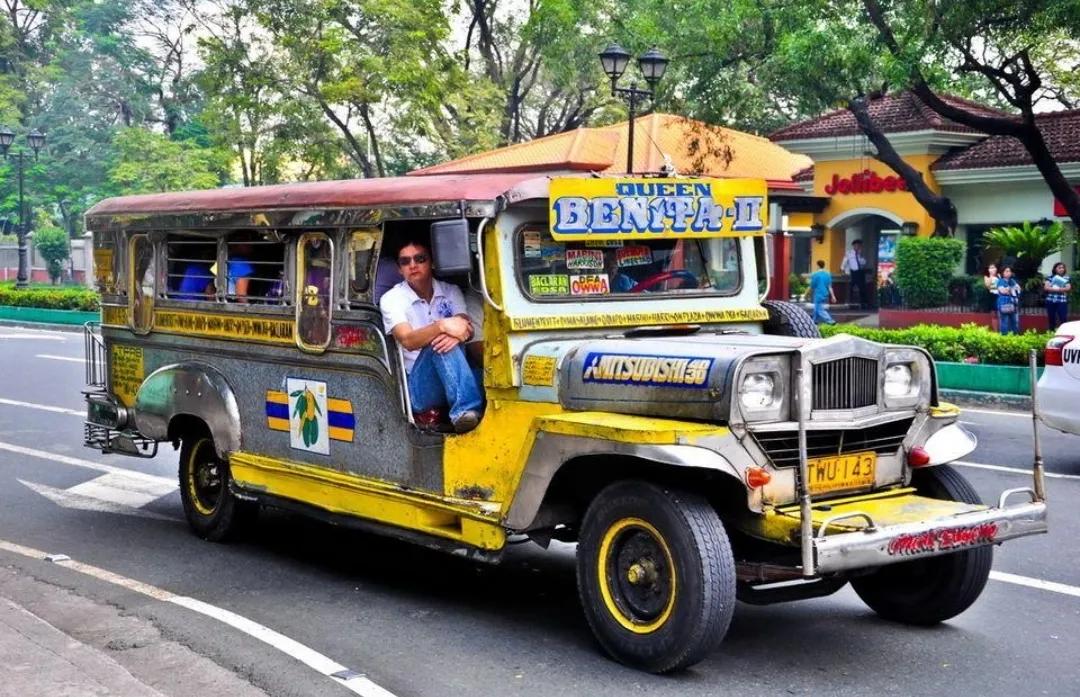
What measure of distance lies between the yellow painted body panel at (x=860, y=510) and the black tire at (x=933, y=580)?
0.64 ft

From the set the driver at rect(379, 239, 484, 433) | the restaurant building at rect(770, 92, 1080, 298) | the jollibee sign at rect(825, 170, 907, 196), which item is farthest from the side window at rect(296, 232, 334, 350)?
the jollibee sign at rect(825, 170, 907, 196)

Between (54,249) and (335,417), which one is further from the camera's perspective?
(54,249)

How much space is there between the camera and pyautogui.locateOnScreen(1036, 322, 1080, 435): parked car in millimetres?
11195

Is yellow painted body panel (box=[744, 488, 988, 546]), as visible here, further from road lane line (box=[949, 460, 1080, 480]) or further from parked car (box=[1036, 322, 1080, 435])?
parked car (box=[1036, 322, 1080, 435])

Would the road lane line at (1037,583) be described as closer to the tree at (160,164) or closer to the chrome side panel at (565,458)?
the chrome side panel at (565,458)

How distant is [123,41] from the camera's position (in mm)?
57188

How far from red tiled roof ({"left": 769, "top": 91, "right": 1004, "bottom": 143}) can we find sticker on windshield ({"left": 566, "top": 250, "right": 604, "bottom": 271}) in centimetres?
2461

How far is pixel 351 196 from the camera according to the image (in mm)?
7496

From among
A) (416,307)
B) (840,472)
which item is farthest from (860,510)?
(416,307)

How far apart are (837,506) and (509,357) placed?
171cm

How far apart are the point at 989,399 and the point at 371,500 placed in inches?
451

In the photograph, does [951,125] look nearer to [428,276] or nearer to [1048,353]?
[1048,353]

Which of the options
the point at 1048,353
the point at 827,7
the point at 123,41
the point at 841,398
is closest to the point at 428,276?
the point at 841,398

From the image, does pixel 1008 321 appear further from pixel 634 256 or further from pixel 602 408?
pixel 602 408
